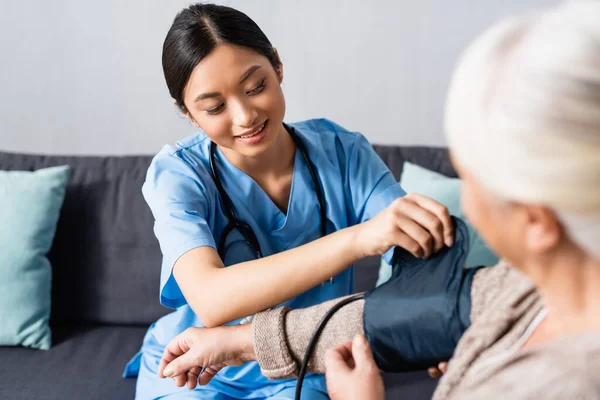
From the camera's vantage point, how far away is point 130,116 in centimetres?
266

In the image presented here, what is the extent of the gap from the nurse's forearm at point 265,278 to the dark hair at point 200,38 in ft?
1.22

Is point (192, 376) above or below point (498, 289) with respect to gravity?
below

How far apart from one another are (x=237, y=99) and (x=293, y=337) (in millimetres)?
463

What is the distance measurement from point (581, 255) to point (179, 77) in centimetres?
86

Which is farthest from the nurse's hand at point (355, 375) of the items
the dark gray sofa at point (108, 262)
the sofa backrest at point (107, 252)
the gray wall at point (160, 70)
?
the gray wall at point (160, 70)

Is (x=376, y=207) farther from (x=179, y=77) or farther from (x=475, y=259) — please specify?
(x=475, y=259)

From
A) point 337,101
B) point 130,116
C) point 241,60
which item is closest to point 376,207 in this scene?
point 241,60

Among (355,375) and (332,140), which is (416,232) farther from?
(332,140)

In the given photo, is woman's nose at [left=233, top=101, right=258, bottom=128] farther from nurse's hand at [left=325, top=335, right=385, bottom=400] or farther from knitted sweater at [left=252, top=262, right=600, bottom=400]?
nurse's hand at [left=325, top=335, right=385, bottom=400]

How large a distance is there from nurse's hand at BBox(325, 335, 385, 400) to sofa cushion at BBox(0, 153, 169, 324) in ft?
3.73

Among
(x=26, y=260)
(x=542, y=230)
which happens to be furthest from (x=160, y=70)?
(x=542, y=230)

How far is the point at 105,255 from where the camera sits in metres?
2.07

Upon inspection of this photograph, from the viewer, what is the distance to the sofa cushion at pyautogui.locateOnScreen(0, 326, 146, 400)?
1.78m

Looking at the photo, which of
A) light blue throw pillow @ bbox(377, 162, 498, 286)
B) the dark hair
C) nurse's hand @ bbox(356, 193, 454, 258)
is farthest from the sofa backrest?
nurse's hand @ bbox(356, 193, 454, 258)
